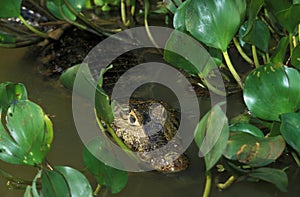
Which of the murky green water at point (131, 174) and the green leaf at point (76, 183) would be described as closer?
the green leaf at point (76, 183)

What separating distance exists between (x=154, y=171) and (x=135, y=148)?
0.10 metres

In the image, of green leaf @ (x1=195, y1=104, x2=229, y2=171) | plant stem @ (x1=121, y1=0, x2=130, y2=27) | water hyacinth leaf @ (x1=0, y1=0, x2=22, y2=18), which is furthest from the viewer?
plant stem @ (x1=121, y1=0, x2=130, y2=27)

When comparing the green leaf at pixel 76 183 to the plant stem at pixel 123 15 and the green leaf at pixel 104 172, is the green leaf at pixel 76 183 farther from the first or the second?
the plant stem at pixel 123 15

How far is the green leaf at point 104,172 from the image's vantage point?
1.17 metres

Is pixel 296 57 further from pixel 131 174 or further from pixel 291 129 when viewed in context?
pixel 131 174

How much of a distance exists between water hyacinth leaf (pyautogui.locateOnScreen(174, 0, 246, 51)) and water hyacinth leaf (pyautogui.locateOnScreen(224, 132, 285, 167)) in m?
0.30

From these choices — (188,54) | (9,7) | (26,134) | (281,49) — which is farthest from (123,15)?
(26,134)

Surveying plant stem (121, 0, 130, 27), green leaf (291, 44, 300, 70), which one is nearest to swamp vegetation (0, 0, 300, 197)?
green leaf (291, 44, 300, 70)

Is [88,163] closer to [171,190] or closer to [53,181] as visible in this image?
[53,181]

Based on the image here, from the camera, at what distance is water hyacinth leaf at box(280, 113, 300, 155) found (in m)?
1.19

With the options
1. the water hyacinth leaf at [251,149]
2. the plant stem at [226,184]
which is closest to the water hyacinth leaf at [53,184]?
the water hyacinth leaf at [251,149]

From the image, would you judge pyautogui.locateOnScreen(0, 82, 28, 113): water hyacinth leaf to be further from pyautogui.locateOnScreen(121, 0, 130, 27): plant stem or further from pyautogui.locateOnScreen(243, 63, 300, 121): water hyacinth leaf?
pyautogui.locateOnScreen(121, 0, 130, 27): plant stem

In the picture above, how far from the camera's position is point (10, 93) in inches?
50.3

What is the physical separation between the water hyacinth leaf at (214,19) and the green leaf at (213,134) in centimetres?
37
